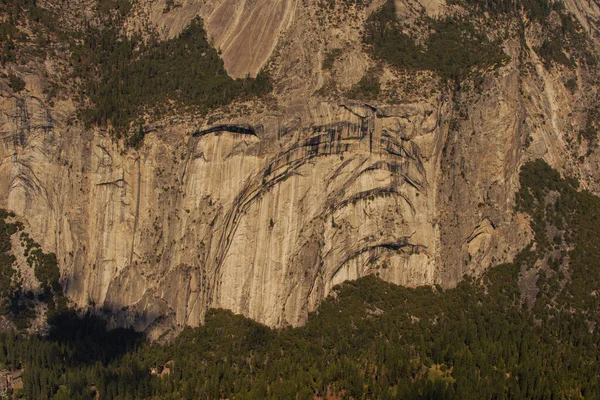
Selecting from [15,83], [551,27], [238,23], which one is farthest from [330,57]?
[15,83]

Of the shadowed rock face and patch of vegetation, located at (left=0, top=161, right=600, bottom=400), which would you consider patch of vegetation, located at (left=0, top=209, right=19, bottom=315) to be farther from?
the shadowed rock face

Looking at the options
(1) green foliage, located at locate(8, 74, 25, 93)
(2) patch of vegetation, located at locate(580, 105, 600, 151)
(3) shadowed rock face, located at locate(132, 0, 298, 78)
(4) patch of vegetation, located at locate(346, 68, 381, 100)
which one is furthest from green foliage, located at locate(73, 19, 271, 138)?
(2) patch of vegetation, located at locate(580, 105, 600, 151)

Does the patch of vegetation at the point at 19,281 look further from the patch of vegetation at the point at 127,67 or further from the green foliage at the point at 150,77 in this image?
the green foliage at the point at 150,77

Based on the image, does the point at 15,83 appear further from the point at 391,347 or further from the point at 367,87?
the point at 391,347

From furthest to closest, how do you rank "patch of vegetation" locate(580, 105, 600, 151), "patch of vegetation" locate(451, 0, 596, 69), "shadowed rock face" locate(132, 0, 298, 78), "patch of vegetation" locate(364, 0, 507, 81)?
1. "patch of vegetation" locate(451, 0, 596, 69)
2. "patch of vegetation" locate(580, 105, 600, 151)
3. "shadowed rock face" locate(132, 0, 298, 78)
4. "patch of vegetation" locate(364, 0, 507, 81)

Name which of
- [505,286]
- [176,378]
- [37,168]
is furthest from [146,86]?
[505,286]
